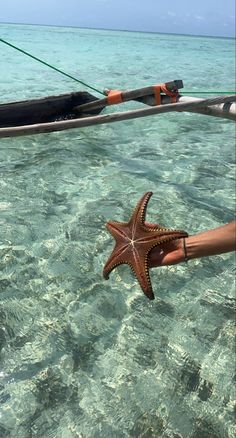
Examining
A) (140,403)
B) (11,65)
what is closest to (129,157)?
(140,403)

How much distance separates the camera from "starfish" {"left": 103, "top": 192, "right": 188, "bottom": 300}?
336 cm

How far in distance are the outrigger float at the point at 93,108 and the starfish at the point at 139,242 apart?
8.90ft

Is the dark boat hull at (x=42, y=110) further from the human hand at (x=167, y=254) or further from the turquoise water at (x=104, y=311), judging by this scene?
the human hand at (x=167, y=254)

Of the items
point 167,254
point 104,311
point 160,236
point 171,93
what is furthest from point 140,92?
point 167,254

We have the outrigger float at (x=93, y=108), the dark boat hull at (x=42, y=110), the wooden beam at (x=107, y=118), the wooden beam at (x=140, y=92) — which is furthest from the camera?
the dark boat hull at (x=42, y=110)

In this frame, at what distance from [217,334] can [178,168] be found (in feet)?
19.0

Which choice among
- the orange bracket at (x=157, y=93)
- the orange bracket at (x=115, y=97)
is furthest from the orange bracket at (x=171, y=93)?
the orange bracket at (x=115, y=97)

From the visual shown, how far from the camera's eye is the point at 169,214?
7.79 m

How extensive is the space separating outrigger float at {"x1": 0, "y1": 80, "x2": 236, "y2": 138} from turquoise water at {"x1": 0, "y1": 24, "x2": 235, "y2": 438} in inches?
48.8

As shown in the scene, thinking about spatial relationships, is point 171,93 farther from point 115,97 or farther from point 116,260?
point 116,260

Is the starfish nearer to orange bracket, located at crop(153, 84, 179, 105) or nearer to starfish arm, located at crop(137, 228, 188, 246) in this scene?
starfish arm, located at crop(137, 228, 188, 246)

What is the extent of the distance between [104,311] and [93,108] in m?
7.02

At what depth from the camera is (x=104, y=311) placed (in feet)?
17.8

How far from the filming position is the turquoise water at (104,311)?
4.14m
